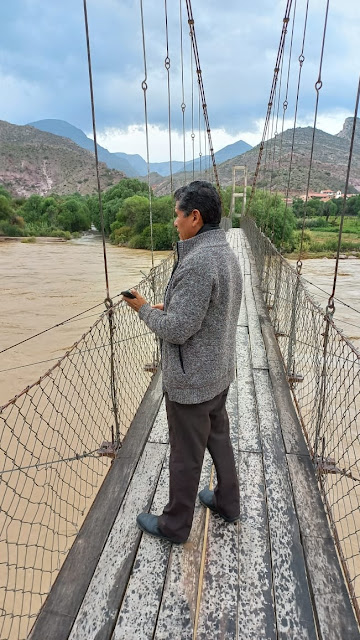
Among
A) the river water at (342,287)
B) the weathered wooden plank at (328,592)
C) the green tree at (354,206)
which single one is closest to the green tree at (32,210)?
the river water at (342,287)

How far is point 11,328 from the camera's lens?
838 cm

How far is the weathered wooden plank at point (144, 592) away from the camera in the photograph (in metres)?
0.89

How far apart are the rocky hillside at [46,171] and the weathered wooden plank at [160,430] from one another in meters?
48.8

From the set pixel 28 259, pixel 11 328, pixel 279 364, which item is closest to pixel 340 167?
pixel 28 259

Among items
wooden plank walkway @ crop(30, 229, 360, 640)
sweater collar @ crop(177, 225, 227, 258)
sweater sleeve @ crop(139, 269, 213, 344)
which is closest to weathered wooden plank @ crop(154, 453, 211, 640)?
wooden plank walkway @ crop(30, 229, 360, 640)

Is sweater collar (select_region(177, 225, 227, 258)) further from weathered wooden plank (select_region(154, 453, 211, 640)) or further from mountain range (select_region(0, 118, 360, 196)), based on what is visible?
mountain range (select_region(0, 118, 360, 196))

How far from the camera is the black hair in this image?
2.97 feet

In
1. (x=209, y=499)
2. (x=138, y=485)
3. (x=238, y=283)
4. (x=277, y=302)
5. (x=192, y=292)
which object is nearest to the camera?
(x=192, y=292)

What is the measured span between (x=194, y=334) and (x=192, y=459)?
309mm

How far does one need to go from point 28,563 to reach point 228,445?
2332 millimetres

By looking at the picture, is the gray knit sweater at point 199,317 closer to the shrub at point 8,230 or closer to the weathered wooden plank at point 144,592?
the weathered wooden plank at point 144,592

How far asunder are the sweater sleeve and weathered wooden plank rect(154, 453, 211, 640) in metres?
0.58

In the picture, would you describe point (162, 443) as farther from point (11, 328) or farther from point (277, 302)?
point (11, 328)

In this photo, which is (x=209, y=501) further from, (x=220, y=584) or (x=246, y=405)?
(x=246, y=405)
